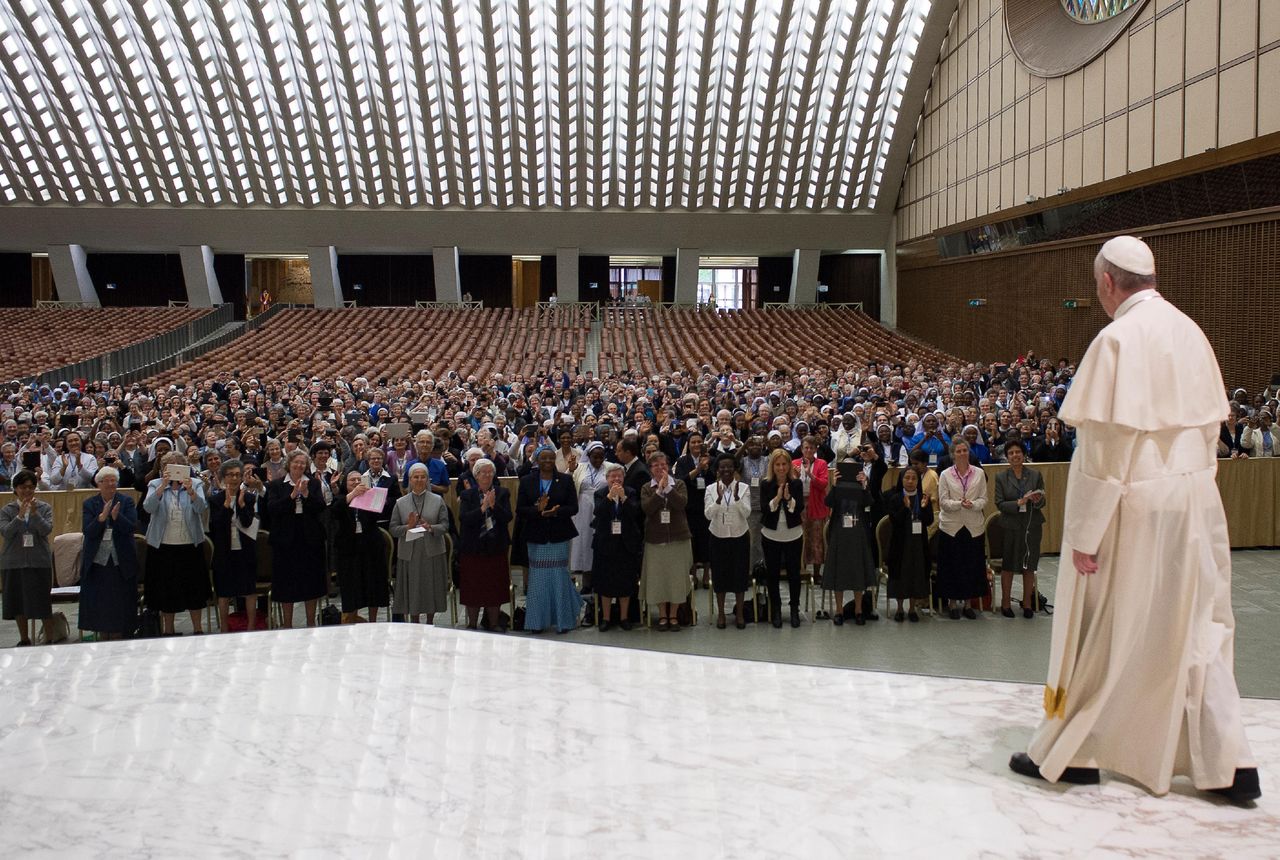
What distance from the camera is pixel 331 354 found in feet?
82.7

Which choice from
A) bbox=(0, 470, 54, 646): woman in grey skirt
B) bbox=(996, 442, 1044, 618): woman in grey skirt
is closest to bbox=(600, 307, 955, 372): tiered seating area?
bbox=(996, 442, 1044, 618): woman in grey skirt

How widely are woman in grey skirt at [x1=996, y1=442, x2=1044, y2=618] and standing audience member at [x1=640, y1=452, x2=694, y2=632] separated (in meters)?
2.59

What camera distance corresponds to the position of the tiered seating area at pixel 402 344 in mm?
23797

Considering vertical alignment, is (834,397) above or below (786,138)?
below

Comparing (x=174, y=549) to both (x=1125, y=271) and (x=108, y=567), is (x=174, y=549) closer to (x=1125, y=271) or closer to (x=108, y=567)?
(x=108, y=567)

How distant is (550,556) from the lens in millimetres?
7430

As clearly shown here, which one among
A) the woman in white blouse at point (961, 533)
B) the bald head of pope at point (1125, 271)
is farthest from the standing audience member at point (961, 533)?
the bald head of pope at point (1125, 271)

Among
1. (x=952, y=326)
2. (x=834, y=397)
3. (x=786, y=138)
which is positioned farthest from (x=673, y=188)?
(x=834, y=397)

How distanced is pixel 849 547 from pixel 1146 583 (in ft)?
14.9

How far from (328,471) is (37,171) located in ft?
92.7

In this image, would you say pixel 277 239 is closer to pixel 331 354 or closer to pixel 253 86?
pixel 253 86

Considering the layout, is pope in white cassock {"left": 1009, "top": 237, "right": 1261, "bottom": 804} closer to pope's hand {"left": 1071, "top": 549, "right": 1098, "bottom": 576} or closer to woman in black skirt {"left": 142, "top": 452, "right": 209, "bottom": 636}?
pope's hand {"left": 1071, "top": 549, "right": 1098, "bottom": 576}

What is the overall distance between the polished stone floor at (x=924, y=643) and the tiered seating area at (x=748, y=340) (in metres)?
16.8

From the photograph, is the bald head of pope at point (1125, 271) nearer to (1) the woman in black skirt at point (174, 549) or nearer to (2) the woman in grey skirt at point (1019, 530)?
(2) the woman in grey skirt at point (1019, 530)
